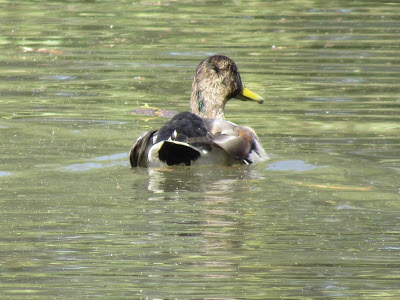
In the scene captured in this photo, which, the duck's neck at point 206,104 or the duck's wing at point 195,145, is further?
the duck's neck at point 206,104

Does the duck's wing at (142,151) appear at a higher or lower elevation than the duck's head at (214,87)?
lower

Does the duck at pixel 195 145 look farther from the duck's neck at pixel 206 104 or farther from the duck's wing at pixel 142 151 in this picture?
the duck's neck at pixel 206 104

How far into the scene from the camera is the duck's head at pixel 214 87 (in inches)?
418

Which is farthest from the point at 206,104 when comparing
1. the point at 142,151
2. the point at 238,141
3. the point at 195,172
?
the point at 195,172

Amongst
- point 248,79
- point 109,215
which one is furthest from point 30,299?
point 248,79

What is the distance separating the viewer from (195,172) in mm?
8883

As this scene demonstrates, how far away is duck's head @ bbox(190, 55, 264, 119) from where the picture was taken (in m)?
10.6

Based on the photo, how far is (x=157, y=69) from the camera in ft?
47.8

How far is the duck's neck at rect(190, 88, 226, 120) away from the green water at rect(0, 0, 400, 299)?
0.52 meters

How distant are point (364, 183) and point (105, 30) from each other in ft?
32.1

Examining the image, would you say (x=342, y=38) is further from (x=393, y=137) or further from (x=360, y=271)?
(x=360, y=271)

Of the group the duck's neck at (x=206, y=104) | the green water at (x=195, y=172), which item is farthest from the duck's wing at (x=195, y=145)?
the duck's neck at (x=206, y=104)

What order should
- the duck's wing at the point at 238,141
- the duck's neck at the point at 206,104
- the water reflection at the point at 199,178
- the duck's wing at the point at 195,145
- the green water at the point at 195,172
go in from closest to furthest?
the green water at the point at 195,172 → the water reflection at the point at 199,178 → the duck's wing at the point at 195,145 → the duck's wing at the point at 238,141 → the duck's neck at the point at 206,104

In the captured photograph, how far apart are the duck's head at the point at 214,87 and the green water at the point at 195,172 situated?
20.9 inches
